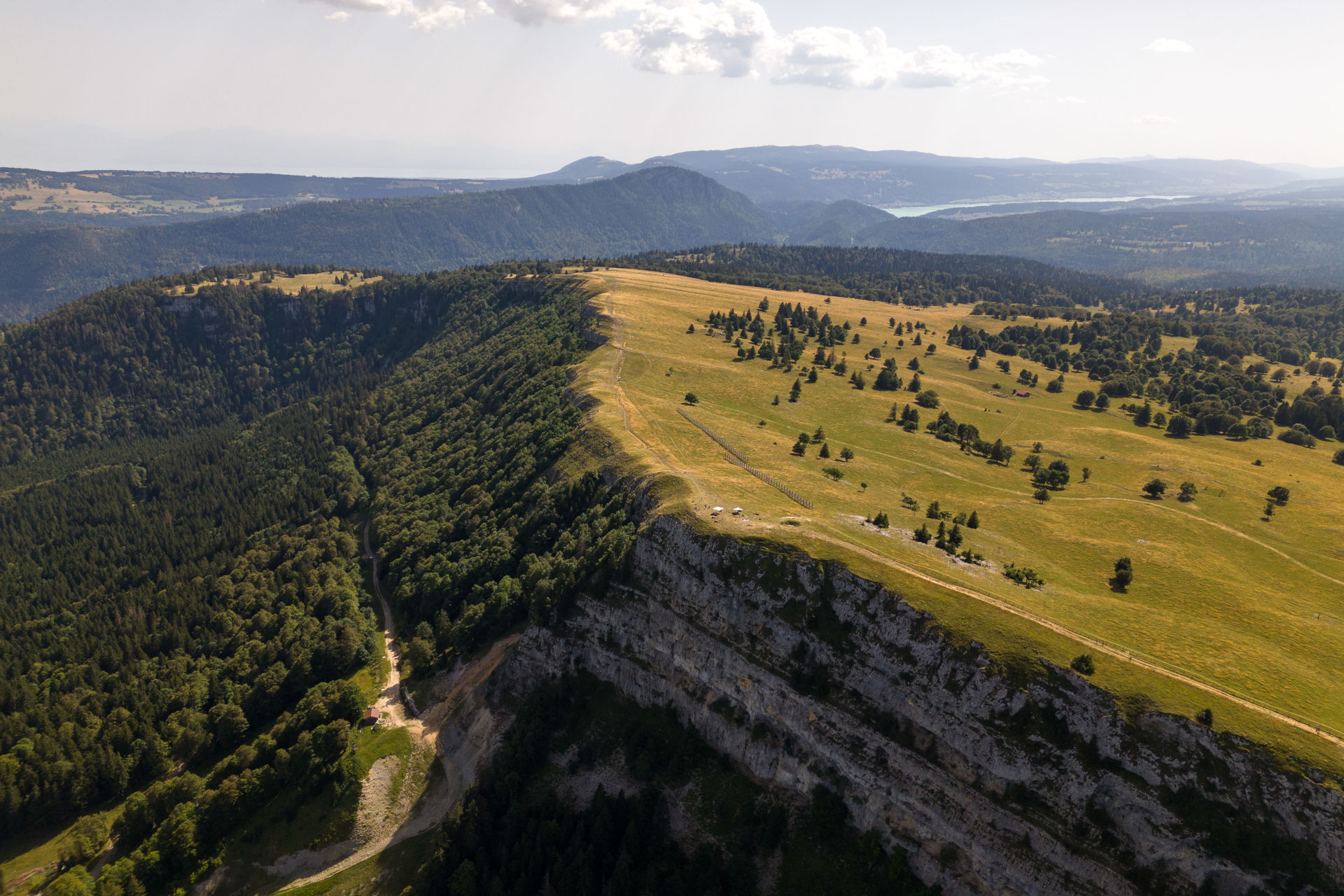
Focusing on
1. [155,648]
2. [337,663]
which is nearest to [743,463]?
[337,663]

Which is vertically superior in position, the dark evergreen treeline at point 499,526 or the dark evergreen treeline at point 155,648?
the dark evergreen treeline at point 499,526

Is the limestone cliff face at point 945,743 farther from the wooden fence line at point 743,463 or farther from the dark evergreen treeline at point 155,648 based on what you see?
the dark evergreen treeline at point 155,648

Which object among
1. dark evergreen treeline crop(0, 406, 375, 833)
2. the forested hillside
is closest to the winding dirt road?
the forested hillside

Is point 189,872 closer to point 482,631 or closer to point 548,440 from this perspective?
point 482,631

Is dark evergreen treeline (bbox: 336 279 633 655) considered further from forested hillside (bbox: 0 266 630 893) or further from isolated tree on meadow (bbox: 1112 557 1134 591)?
isolated tree on meadow (bbox: 1112 557 1134 591)

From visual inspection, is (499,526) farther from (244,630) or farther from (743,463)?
(244,630)

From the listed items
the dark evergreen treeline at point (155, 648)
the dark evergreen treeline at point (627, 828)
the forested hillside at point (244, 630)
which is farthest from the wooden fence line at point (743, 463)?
the dark evergreen treeline at point (155, 648)
